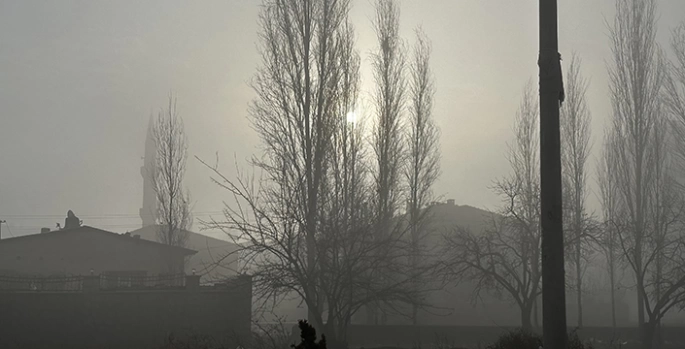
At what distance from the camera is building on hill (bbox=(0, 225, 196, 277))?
39.1 m

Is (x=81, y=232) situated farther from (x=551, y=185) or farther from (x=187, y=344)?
(x=551, y=185)

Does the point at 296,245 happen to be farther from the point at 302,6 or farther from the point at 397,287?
the point at 302,6

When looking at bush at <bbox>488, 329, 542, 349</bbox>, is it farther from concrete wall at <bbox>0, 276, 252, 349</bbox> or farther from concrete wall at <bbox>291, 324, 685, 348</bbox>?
concrete wall at <bbox>0, 276, 252, 349</bbox>

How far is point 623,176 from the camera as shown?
122 feet

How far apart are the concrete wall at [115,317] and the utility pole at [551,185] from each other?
22738 millimetres

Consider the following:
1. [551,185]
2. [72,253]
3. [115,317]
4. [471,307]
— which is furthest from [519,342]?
[471,307]

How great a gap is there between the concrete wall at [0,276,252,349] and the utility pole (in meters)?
22.7

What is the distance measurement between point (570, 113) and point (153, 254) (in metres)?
Answer: 25.6

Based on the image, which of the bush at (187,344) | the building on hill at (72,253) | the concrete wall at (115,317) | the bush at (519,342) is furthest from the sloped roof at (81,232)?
the bush at (519,342)

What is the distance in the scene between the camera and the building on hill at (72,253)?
39.1 meters

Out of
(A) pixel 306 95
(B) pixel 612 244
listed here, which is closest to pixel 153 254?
(A) pixel 306 95

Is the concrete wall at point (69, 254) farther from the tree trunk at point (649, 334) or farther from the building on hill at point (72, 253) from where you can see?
the tree trunk at point (649, 334)

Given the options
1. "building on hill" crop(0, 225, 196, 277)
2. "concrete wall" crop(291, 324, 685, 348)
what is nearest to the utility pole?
"concrete wall" crop(291, 324, 685, 348)

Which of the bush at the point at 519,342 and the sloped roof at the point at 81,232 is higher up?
the sloped roof at the point at 81,232
